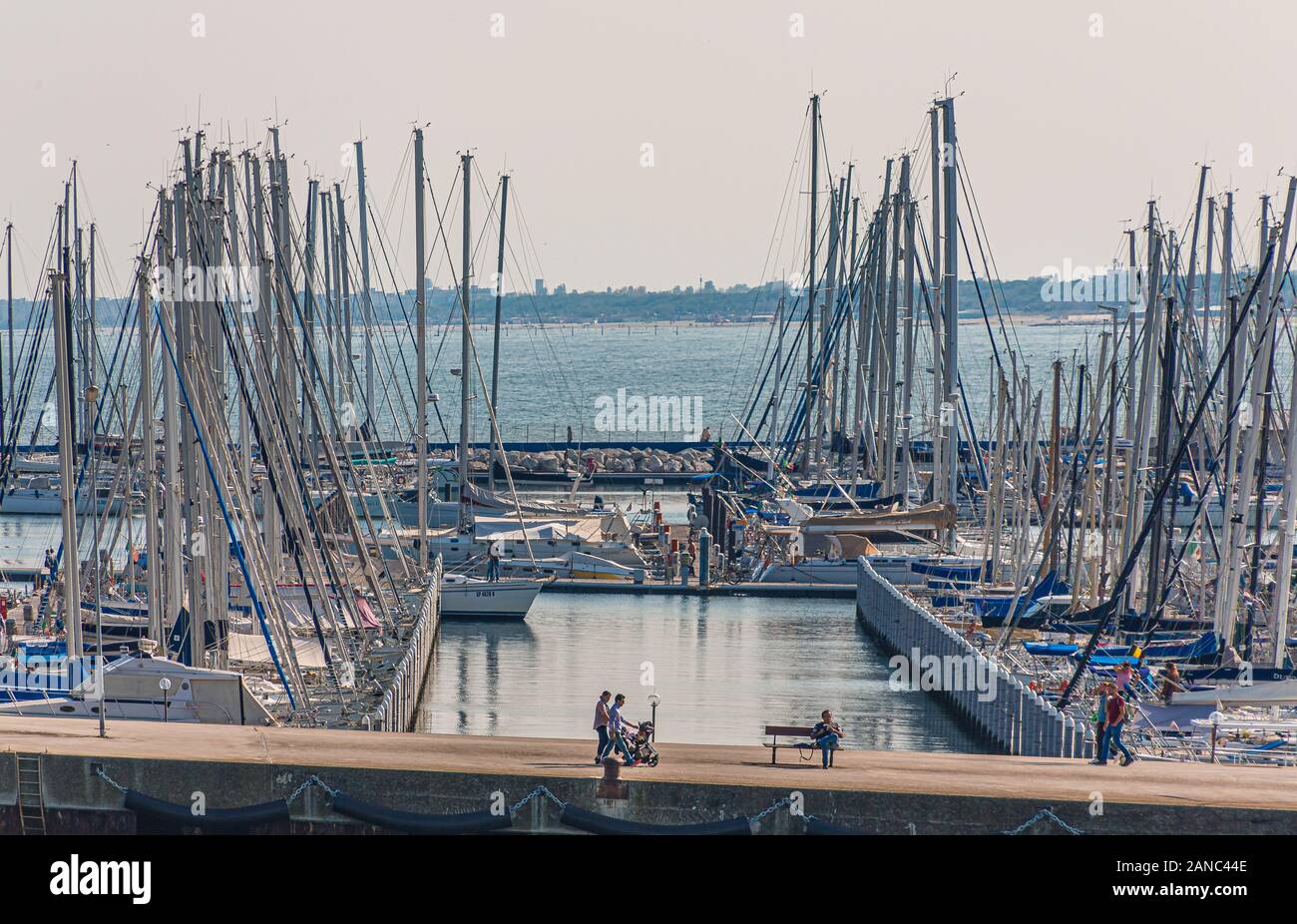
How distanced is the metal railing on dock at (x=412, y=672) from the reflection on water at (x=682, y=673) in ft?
1.88

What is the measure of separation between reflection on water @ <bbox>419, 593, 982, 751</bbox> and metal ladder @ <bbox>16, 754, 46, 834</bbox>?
480 inches

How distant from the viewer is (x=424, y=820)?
2184 cm

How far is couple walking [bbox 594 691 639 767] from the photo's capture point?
22516mm

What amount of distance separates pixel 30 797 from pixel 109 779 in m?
0.99

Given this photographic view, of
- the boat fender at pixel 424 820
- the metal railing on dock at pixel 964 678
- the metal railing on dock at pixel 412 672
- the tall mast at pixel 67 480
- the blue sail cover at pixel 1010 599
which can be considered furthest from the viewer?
the blue sail cover at pixel 1010 599

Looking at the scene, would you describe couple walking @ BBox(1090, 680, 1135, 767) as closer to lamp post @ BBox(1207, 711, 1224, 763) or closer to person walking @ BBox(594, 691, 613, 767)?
lamp post @ BBox(1207, 711, 1224, 763)

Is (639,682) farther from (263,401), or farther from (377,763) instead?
(377,763)

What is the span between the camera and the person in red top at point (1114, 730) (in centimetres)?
2347

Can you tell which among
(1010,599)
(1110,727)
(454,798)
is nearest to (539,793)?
(454,798)

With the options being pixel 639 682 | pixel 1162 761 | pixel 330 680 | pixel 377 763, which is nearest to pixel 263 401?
pixel 330 680

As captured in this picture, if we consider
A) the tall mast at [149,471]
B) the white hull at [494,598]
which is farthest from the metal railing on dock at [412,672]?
the tall mast at [149,471]

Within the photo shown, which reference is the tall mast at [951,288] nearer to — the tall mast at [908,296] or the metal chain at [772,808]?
the tall mast at [908,296]

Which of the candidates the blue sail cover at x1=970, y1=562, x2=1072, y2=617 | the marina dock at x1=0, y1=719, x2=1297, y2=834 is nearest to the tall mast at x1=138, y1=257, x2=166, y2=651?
the marina dock at x1=0, y1=719, x2=1297, y2=834
